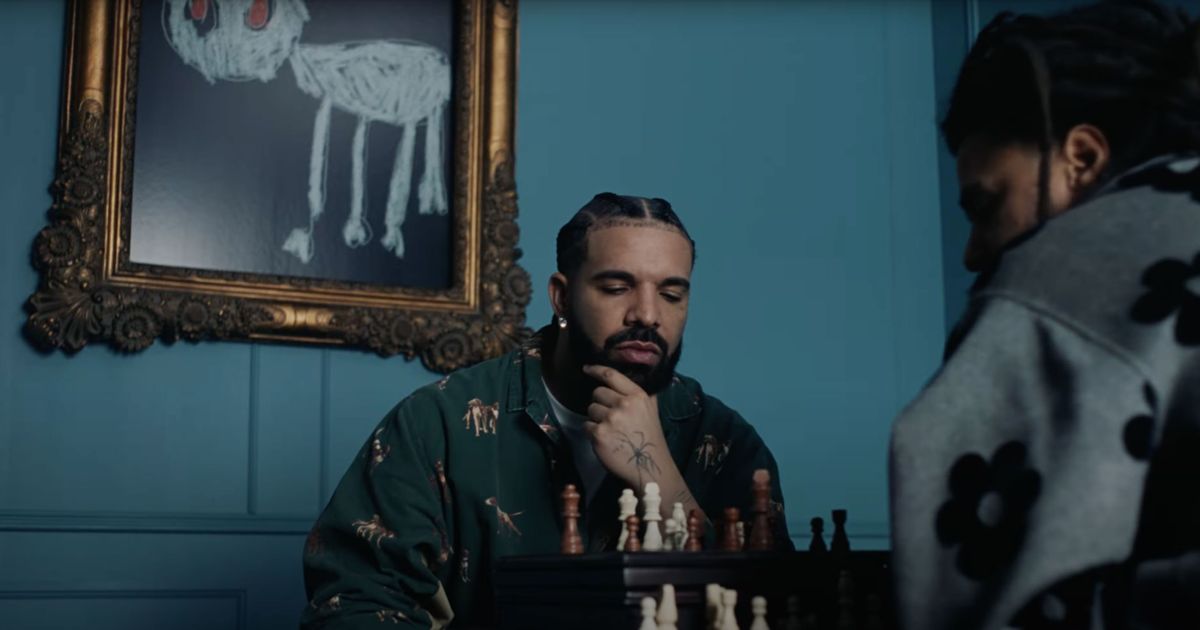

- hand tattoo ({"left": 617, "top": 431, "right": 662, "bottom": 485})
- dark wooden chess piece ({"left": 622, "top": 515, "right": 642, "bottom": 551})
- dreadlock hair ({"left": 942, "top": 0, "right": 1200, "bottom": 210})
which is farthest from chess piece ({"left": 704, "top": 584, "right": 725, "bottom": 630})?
hand tattoo ({"left": 617, "top": 431, "right": 662, "bottom": 485})

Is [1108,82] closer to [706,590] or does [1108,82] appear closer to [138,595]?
[706,590]

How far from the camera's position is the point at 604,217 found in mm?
2727

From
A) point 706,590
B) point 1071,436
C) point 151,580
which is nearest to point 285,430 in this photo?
point 151,580

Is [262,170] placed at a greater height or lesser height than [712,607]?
greater

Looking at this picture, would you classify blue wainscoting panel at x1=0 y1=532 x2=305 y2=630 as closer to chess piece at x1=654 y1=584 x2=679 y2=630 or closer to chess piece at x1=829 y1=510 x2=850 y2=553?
chess piece at x1=829 y1=510 x2=850 y2=553

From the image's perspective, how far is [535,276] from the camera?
3668 millimetres

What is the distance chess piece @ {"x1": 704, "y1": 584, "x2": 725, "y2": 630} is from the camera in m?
1.49

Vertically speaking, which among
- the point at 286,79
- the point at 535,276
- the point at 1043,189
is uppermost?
the point at 286,79

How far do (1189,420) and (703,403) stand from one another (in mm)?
1717

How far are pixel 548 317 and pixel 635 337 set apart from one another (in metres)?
1.05

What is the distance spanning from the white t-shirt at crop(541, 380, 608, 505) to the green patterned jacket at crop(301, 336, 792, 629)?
3cm

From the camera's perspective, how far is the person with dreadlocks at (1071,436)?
3.68 feet

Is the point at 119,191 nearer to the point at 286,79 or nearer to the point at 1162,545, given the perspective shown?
the point at 286,79

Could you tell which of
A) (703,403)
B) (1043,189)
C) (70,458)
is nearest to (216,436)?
(70,458)
